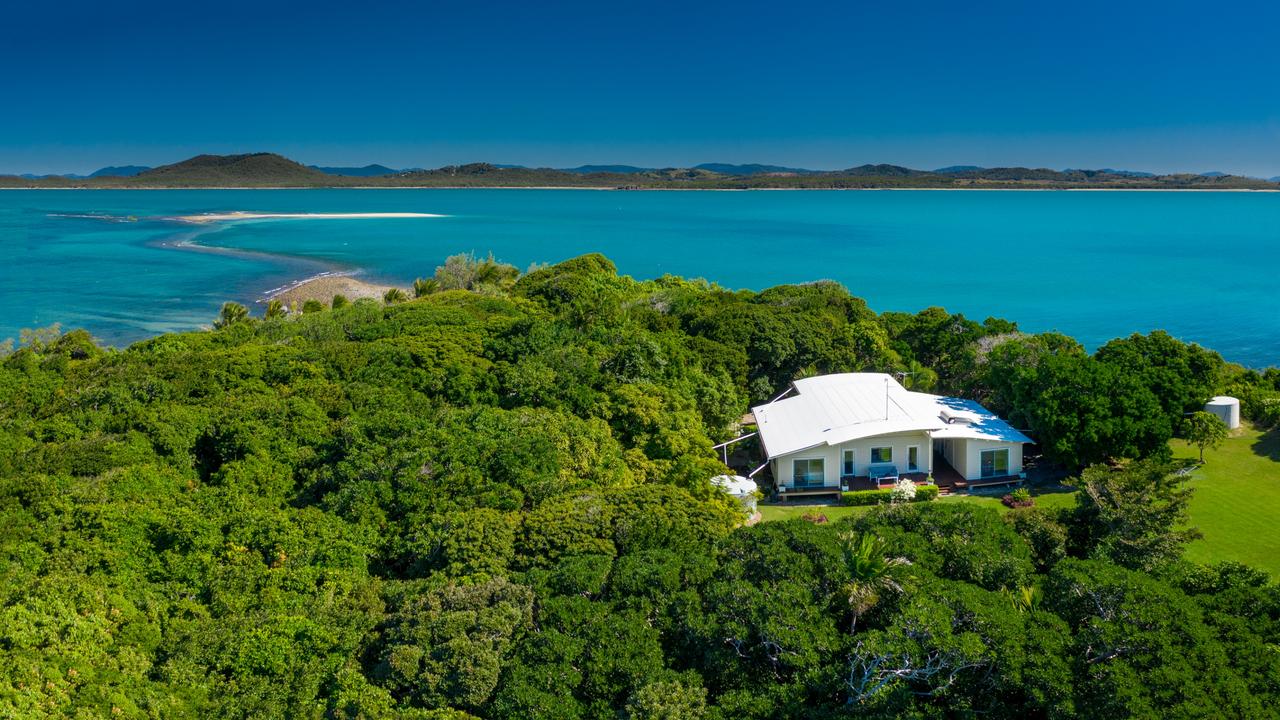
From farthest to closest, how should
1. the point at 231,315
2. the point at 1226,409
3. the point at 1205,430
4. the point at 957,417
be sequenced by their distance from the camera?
the point at 231,315 → the point at 1226,409 → the point at 957,417 → the point at 1205,430

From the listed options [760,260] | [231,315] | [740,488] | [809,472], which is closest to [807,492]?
[809,472]

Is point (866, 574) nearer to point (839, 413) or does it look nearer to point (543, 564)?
point (543, 564)

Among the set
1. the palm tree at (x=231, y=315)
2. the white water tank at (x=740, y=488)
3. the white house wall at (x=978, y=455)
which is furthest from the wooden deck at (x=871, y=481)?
the palm tree at (x=231, y=315)

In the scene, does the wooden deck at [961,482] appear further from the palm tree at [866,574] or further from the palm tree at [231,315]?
the palm tree at [231,315]

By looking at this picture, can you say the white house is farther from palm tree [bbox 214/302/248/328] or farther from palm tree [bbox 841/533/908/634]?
palm tree [bbox 214/302/248/328]

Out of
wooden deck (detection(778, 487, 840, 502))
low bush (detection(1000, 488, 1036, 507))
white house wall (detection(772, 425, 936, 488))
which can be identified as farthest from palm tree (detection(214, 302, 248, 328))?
low bush (detection(1000, 488, 1036, 507))
